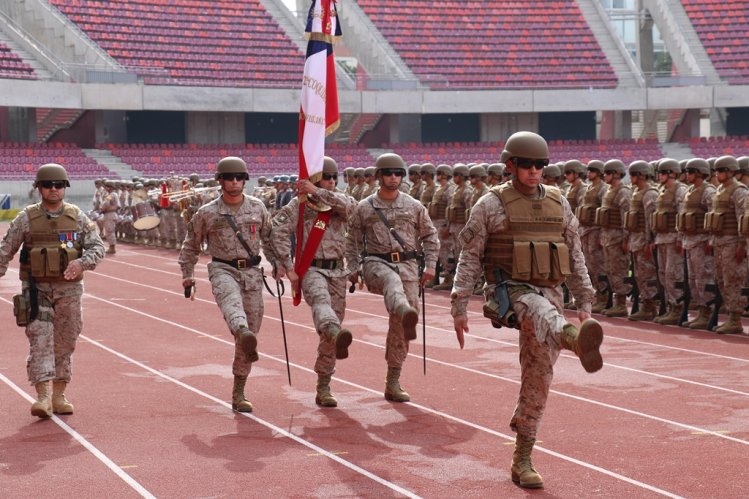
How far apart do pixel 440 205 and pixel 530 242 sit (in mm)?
13844

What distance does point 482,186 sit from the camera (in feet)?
64.4

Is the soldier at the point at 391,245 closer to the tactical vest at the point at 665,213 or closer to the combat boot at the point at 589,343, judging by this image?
the combat boot at the point at 589,343

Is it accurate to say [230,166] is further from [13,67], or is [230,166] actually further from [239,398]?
[13,67]

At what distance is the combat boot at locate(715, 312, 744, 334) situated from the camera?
14.4 metres

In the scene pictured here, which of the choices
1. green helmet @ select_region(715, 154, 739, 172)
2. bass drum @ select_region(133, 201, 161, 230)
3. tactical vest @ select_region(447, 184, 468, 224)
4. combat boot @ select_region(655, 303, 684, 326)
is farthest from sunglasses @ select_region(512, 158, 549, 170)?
bass drum @ select_region(133, 201, 161, 230)

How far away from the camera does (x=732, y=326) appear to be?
1442cm

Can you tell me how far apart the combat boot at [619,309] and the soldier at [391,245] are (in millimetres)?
6753

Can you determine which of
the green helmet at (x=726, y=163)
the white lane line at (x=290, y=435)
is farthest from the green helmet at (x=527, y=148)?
the green helmet at (x=726, y=163)

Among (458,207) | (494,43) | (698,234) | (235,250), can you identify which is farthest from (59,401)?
(494,43)

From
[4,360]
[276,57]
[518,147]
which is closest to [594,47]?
[276,57]

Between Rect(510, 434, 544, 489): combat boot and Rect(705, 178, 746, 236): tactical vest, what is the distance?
7785 millimetres

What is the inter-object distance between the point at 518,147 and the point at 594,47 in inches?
1810

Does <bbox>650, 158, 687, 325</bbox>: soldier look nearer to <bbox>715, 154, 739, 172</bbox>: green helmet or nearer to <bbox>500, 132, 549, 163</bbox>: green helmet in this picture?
<bbox>715, 154, 739, 172</bbox>: green helmet

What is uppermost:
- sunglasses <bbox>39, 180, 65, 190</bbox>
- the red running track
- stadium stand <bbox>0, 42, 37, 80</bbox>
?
stadium stand <bbox>0, 42, 37, 80</bbox>
